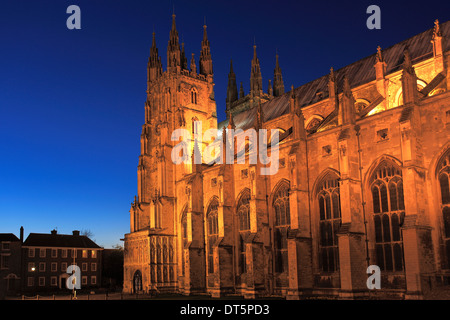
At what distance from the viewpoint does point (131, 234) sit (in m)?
50.9

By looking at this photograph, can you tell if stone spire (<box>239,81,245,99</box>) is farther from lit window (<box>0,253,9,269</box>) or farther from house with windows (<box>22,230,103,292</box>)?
lit window (<box>0,253,9,269</box>)

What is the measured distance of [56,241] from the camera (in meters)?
65.1

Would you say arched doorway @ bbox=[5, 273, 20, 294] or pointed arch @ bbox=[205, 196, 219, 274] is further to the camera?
arched doorway @ bbox=[5, 273, 20, 294]

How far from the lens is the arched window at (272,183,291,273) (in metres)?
33.5

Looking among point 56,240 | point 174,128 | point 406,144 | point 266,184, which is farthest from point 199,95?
point 406,144

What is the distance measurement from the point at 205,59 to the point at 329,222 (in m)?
34.4

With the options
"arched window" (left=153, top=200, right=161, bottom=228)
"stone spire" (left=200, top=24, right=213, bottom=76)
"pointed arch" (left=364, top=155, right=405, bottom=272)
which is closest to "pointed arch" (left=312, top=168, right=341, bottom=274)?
"pointed arch" (left=364, top=155, right=405, bottom=272)

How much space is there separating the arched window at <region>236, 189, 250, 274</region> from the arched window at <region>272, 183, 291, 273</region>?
3.30m

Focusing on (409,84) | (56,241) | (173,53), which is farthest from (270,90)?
(409,84)

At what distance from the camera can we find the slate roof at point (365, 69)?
3416 centimetres

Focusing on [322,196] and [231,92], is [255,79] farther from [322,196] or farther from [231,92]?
[322,196]

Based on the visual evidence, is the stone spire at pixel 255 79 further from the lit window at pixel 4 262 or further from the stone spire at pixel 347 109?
the lit window at pixel 4 262

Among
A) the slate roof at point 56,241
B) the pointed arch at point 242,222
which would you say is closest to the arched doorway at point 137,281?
the pointed arch at point 242,222
